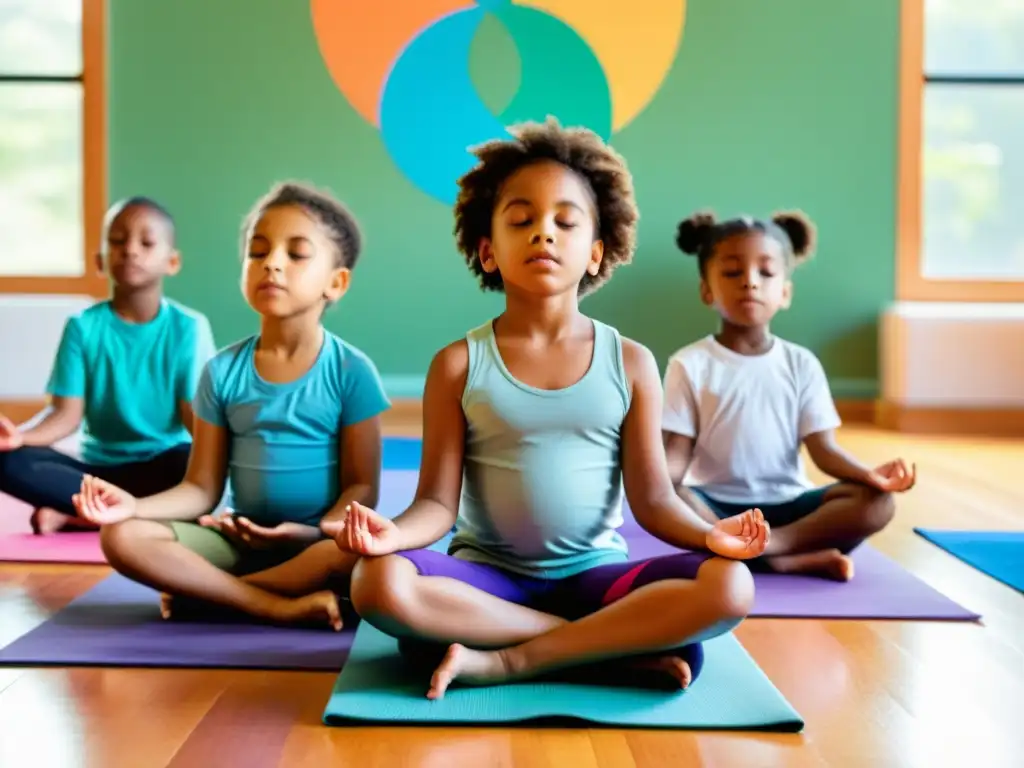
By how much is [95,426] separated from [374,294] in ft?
6.33

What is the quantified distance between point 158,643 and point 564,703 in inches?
23.0

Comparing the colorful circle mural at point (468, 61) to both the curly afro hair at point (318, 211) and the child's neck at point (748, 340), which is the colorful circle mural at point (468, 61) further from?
the curly afro hair at point (318, 211)

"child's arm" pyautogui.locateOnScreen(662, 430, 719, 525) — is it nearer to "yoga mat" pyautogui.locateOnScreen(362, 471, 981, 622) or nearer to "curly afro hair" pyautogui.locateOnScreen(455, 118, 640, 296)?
"yoga mat" pyautogui.locateOnScreen(362, 471, 981, 622)

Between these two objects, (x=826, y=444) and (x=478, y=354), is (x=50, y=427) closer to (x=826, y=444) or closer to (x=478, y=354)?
(x=478, y=354)

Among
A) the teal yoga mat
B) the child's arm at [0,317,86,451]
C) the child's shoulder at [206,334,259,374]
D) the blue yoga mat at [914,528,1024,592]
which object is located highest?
the child's shoulder at [206,334,259,374]

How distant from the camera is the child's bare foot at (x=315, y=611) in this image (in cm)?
166

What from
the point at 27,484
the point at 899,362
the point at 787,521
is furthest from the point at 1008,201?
the point at 27,484

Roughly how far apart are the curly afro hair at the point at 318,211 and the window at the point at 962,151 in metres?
2.92

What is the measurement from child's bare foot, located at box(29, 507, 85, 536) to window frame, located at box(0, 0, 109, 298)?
2.06m

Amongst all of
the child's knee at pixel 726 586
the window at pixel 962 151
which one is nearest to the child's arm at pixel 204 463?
the child's knee at pixel 726 586

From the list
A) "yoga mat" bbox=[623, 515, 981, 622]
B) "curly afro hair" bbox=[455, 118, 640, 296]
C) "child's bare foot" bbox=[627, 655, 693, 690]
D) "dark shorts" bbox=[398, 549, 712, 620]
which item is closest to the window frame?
"yoga mat" bbox=[623, 515, 981, 622]

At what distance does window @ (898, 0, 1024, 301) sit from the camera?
14.0 ft

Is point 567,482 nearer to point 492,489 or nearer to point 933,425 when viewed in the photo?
point 492,489

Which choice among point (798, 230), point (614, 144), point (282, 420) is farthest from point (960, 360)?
point (282, 420)
